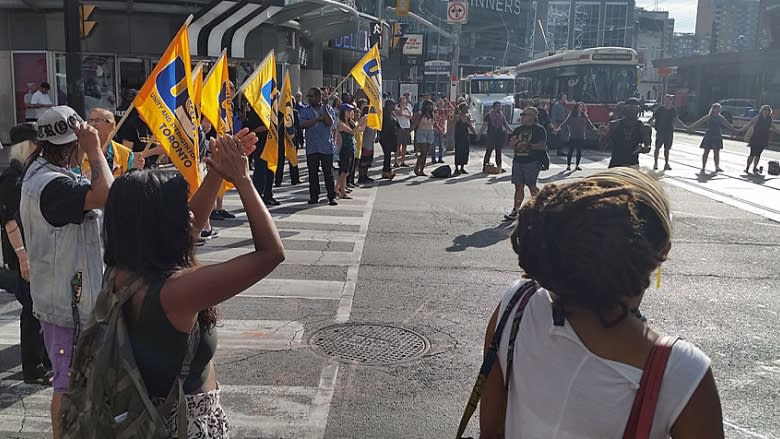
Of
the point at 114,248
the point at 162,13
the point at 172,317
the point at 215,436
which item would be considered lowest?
the point at 215,436

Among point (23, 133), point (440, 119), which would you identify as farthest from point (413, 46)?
point (23, 133)

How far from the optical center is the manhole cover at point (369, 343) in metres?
5.51

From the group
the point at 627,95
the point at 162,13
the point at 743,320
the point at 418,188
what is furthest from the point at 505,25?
the point at 743,320

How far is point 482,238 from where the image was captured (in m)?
10.0

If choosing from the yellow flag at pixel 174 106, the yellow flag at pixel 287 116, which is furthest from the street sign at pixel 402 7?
the yellow flag at pixel 174 106

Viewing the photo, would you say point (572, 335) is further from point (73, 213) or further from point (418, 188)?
point (418, 188)

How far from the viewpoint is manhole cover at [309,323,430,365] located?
5.51 m

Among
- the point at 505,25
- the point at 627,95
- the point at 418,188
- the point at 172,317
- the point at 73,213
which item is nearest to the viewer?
the point at 172,317

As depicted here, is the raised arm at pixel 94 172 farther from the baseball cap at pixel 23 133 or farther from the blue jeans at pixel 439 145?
the blue jeans at pixel 439 145

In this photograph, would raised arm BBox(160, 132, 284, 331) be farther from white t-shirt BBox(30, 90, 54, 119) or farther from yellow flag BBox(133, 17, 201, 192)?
white t-shirt BBox(30, 90, 54, 119)

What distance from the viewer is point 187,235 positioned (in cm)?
241

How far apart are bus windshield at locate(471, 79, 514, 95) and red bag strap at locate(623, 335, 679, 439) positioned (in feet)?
99.1

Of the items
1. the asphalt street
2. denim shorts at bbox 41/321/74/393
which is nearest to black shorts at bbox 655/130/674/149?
the asphalt street

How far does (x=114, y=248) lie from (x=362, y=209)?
9799 mm
